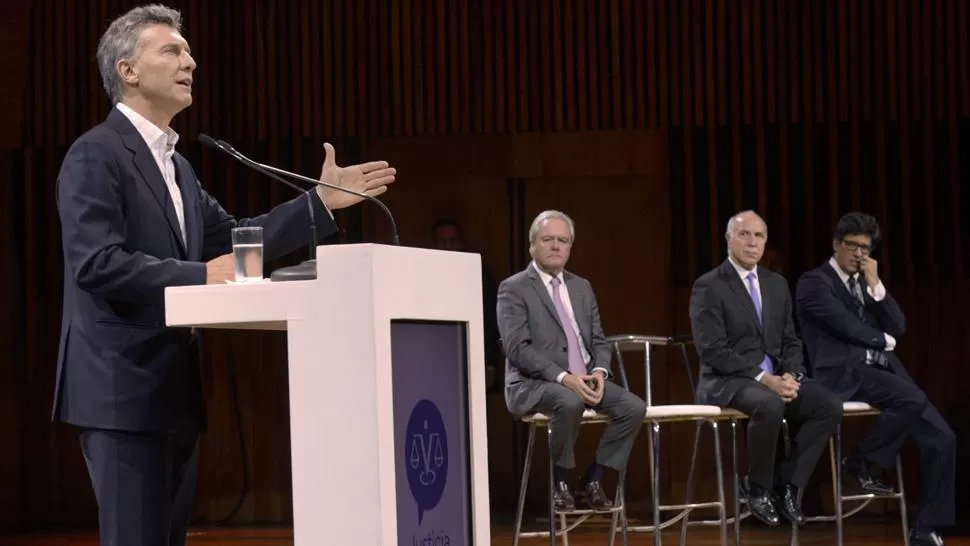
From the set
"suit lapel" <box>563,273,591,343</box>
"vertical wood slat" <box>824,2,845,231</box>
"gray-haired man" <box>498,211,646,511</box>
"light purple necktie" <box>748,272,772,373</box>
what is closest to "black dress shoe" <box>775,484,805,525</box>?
"light purple necktie" <box>748,272,772,373</box>

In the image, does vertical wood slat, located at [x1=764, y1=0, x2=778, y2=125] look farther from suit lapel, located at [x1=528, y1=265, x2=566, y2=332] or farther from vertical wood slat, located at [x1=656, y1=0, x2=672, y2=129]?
suit lapel, located at [x1=528, y1=265, x2=566, y2=332]

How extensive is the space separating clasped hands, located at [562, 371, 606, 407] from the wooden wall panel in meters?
2.18

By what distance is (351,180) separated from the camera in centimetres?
259

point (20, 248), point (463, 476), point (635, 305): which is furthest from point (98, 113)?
point (463, 476)

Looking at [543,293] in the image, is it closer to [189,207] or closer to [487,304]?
[487,304]

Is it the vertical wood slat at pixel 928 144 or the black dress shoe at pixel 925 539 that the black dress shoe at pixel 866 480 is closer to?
the black dress shoe at pixel 925 539

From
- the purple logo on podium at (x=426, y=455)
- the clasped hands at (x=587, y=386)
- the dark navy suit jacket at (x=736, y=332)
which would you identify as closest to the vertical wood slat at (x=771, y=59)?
the dark navy suit jacket at (x=736, y=332)

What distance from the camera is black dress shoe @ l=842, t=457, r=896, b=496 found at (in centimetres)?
557

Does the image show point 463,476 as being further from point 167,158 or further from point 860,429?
point 860,429

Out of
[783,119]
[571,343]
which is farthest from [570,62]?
[571,343]

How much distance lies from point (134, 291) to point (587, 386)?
118 inches

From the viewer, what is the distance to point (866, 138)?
23.0 ft

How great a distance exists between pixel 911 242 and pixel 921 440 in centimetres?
151

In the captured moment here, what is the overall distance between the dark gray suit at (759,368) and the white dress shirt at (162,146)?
330cm
